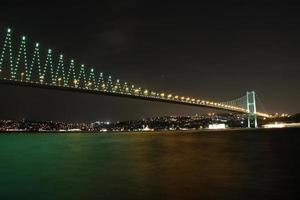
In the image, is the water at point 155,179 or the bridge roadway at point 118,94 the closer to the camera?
the water at point 155,179

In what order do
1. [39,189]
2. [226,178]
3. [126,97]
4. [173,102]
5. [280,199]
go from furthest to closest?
[173,102] → [126,97] → [226,178] → [39,189] → [280,199]

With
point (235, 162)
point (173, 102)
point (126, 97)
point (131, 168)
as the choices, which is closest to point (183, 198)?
point (131, 168)

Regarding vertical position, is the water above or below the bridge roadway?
below

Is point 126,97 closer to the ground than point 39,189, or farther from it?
farther from it

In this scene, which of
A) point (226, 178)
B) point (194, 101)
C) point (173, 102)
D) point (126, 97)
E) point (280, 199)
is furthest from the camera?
point (194, 101)

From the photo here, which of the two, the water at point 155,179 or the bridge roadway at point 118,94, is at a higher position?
the bridge roadway at point 118,94

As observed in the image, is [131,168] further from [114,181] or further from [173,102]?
[173,102]

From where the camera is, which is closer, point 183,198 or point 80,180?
point 183,198

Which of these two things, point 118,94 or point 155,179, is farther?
point 118,94

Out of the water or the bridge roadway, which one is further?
the bridge roadway

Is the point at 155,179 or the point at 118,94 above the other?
the point at 118,94
